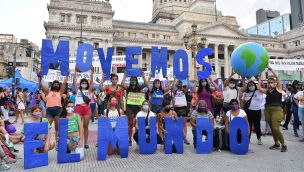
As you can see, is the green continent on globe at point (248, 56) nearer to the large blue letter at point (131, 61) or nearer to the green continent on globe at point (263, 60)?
the green continent on globe at point (263, 60)

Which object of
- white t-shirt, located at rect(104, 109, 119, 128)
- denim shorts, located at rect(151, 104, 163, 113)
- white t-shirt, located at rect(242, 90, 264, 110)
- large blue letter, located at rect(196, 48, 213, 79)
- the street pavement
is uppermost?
large blue letter, located at rect(196, 48, 213, 79)

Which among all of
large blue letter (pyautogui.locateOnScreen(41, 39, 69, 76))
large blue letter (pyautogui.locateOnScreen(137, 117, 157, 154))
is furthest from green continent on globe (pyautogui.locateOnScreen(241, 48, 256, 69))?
large blue letter (pyautogui.locateOnScreen(41, 39, 69, 76))

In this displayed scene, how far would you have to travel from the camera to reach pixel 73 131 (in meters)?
6.16

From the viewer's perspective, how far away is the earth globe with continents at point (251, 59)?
275 inches

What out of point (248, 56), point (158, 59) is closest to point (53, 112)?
point (158, 59)

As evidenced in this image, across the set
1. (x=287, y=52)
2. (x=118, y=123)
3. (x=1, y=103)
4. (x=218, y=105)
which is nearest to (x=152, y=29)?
(x=287, y=52)

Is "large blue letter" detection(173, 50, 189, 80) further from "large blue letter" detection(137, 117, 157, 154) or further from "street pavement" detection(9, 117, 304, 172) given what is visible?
"street pavement" detection(9, 117, 304, 172)

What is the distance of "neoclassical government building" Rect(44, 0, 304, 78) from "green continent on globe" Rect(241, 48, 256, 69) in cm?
2503

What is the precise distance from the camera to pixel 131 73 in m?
7.77

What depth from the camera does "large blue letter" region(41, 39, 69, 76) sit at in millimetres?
7168

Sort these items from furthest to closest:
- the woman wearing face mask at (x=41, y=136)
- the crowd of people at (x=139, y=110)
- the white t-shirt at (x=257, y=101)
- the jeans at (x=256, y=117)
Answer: the jeans at (x=256, y=117) < the white t-shirt at (x=257, y=101) < the crowd of people at (x=139, y=110) < the woman wearing face mask at (x=41, y=136)

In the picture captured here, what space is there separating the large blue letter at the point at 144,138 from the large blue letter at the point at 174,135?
0.33 meters

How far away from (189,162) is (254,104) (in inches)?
120

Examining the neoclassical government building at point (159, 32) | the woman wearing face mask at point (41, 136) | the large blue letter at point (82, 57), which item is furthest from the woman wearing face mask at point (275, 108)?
the neoclassical government building at point (159, 32)
